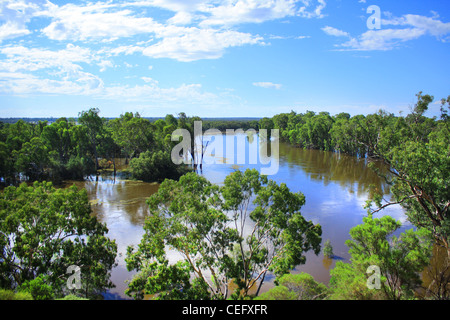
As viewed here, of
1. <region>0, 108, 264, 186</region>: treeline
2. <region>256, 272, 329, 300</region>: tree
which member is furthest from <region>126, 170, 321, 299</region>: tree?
<region>0, 108, 264, 186</region>: treeline

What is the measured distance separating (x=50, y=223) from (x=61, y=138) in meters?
29.4

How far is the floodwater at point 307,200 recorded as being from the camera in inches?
633

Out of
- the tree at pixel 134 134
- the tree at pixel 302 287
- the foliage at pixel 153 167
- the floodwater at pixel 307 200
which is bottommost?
the floodwater at pixel 307 200

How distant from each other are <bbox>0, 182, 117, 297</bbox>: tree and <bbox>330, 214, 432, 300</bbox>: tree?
803 centimetres

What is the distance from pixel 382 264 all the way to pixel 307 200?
1730cm

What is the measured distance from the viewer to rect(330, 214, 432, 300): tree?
8.35 meters

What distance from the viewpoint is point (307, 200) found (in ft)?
86.2

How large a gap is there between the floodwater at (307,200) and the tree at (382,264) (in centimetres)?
501

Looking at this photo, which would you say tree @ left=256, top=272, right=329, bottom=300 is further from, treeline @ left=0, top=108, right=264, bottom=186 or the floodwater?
treeline @ left=0, top=108, right=264, bottom=186

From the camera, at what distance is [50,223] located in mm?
10500

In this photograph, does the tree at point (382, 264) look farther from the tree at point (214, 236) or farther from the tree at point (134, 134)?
the tree at point (134, 134)
